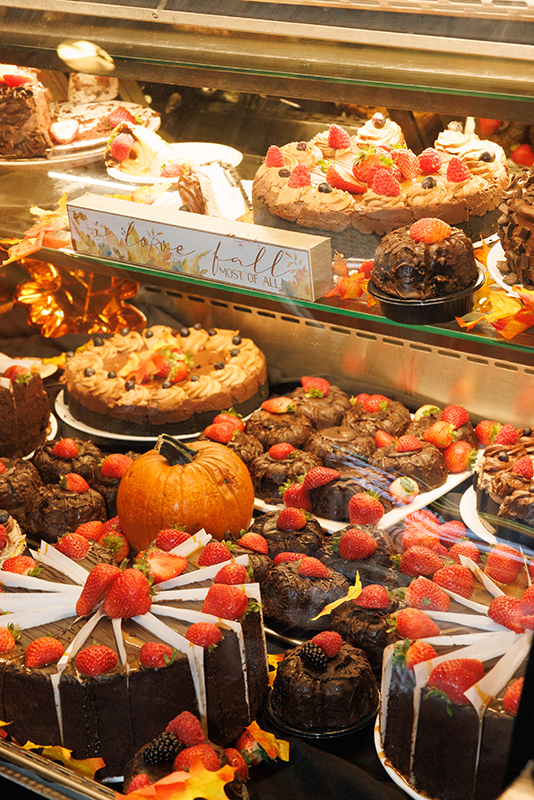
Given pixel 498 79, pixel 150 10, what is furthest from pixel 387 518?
pixel 150 10

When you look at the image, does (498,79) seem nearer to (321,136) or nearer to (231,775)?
(321,136)

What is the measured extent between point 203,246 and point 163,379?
1276 mm

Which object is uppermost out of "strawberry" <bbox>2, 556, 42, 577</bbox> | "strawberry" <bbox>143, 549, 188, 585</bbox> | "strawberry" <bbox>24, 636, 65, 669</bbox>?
"strawberry" <bbox>143, 549, 188, 585</bbox>

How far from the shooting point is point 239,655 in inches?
88.5

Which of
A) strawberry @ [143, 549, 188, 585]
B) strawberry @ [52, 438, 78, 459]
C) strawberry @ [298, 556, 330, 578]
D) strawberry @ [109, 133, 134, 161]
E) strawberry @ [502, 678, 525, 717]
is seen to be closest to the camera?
strawberry @ [502, 678, 525, 717]

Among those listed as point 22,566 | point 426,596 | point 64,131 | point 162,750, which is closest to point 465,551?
point 426,596

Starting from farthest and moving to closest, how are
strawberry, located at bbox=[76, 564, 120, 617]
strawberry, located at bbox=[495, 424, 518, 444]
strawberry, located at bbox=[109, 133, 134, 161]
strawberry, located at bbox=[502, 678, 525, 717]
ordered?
strawberry, located at bbox=[109, 133, 134, 161], strawberry, located at bbox=[495, 424, 518, 444], strawberry, located at bbox=[76, 564, 120, 617], strawberry, located at bbox=[502, 678, 525, 717]

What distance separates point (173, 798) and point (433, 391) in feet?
6.28

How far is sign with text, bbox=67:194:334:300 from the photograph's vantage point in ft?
7.02

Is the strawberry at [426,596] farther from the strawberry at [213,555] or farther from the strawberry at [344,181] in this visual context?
the strawberry at [344,181]

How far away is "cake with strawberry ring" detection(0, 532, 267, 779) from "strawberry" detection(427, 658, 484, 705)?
0.57m

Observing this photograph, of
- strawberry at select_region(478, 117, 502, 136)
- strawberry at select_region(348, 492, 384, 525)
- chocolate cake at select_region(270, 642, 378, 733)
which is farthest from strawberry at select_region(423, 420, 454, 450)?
strawberry at select_region(478, 117, 502, 136)

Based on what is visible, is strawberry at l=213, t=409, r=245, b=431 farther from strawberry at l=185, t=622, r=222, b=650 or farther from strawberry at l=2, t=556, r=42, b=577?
strawberry at l=185, t=622, r=222, b=650

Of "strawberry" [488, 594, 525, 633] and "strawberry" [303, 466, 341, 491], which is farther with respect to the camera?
"strawberry" [303, 466, 341, 491]
